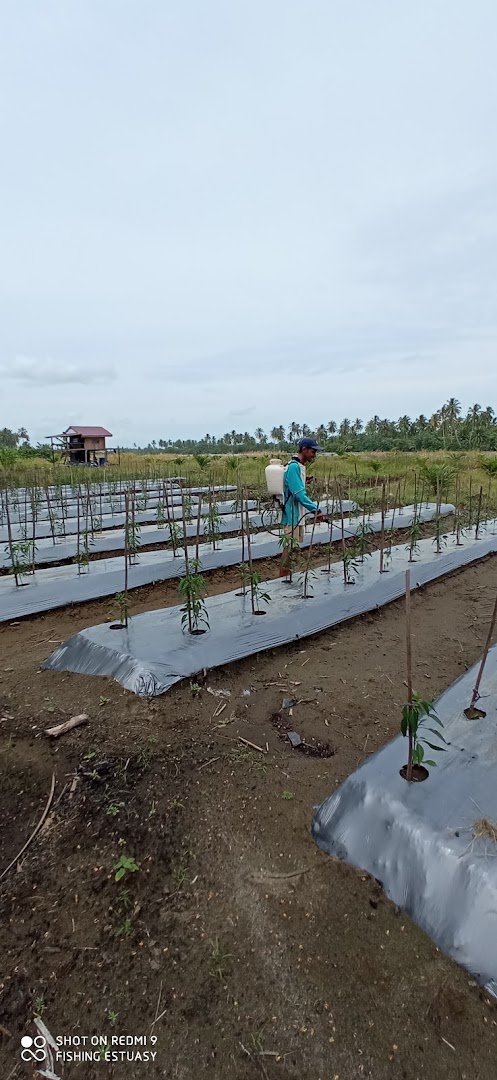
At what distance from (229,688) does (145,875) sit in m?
1.37

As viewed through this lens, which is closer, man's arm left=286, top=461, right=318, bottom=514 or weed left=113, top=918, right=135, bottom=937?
weed left=113, top=918, right=135, bottom=937

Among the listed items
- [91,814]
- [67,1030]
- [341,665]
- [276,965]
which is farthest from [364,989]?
[341,665]

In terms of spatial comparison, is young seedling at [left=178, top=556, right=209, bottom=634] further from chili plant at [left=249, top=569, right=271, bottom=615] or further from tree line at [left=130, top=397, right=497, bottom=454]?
tree line at [left=130, top=397, right=497, bottom=454]

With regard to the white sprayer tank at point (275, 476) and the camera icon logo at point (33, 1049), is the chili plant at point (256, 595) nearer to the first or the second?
the white sprayer tank at point (275, 476)

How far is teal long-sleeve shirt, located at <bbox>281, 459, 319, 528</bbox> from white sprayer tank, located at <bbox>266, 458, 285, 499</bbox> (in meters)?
0.10

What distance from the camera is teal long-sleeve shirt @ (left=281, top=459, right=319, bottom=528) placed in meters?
4.33

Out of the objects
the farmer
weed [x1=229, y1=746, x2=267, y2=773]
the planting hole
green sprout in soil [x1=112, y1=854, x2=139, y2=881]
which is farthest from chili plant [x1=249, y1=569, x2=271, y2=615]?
green sprout in soil [x1=112, y1=854, x2=139, y2=881]

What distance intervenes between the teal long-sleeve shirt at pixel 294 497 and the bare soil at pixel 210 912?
1.96 meters

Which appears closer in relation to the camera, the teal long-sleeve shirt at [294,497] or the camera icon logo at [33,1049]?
the camera icon logo at [33,1049]

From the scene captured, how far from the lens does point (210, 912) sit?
1.65 meters

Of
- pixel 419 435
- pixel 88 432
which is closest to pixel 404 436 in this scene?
pixel 419 435

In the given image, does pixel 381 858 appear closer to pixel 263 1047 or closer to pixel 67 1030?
pixel 263 1047

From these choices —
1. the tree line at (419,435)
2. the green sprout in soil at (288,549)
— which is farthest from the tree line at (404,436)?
the green sprout in soil at (288,549)

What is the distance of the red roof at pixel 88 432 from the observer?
3032 centimetres
